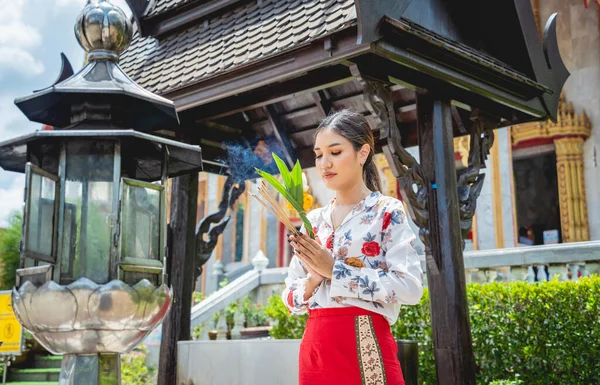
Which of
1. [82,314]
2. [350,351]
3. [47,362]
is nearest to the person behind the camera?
[350,351]

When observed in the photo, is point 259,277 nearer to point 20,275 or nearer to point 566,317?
point 566,317

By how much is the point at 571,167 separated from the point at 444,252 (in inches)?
401

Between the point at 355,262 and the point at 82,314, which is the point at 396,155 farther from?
the point at 82,314

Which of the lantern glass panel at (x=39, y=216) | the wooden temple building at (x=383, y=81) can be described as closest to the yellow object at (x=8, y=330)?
the wooden temple building at (x=383, y=81)

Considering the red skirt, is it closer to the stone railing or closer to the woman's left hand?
the woman's left hand

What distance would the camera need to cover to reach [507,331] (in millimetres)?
5824

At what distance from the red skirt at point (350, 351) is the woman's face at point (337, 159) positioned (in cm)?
54

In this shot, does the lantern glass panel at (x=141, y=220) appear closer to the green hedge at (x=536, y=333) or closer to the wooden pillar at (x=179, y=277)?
the wooden pillar at (x=179, y=277)

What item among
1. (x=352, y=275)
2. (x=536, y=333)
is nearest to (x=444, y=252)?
(x=536, y=333)

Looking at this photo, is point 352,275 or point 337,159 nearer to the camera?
point 352,275

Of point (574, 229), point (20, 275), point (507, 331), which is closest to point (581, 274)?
point (507, 331)

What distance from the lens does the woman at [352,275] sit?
2236mm

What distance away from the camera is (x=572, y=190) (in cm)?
1327

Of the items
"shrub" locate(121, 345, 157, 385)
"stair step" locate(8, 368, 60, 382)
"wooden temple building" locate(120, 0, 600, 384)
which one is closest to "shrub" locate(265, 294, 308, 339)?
"wooden temple building" locate(120, 0, 600, 384)
